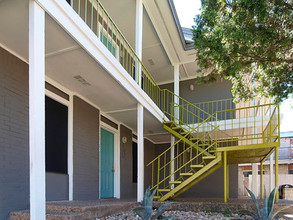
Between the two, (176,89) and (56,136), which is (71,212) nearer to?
(56,136)

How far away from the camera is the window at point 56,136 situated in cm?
521

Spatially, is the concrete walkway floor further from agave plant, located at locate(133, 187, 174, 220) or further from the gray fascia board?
the gray fascia board

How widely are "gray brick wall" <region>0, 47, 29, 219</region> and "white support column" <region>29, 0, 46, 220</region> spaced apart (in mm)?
1607

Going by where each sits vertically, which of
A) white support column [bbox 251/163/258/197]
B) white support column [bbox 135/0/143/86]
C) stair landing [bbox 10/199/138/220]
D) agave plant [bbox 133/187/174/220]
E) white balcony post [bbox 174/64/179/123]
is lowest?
white support column [bbox 251/163/258/197]

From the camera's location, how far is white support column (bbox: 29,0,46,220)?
272cm

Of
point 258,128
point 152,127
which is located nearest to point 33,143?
point 152,127

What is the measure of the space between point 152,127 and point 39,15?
20.8 feet

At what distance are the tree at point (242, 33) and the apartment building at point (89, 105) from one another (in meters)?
1.74

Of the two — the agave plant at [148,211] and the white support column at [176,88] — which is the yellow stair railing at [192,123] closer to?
the white support column at [176,88]

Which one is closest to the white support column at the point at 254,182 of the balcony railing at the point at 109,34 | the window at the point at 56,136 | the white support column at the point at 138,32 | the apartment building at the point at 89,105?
the apartment building at the point at 89,105

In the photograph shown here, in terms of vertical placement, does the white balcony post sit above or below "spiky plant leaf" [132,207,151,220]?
above

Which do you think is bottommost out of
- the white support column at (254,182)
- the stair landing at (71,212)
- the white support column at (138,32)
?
the white support column at (254,182)

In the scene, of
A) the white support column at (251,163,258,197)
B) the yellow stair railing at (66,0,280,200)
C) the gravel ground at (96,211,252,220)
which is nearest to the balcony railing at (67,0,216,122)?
the yellow stair railing at (66,0,280,200)

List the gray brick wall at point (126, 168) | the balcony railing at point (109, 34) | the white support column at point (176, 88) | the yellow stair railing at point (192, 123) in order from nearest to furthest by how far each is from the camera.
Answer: the balcony railing at point (109, 34) < the yellow stair railing at point (192, 123) < the gray brick wall at point (126, 168) < the white support column at point (176, 88)
